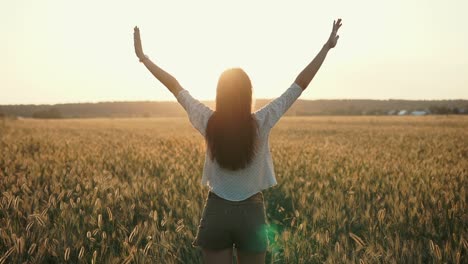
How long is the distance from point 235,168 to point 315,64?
0.97 m

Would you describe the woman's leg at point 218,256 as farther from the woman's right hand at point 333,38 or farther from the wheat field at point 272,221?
the woman's right hand at point 333,38

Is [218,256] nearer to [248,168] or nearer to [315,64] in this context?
[248,168]

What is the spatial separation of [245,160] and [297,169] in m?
5.93

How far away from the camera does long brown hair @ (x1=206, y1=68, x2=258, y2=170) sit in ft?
9.81

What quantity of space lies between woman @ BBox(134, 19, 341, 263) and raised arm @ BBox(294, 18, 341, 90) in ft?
0.72

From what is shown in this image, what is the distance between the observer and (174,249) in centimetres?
462

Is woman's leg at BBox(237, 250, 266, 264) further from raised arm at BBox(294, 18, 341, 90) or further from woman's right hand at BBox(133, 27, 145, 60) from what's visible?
woman's right hand at BBox(133, 27, 145, 60)

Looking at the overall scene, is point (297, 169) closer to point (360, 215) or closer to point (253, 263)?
point (360, 215)

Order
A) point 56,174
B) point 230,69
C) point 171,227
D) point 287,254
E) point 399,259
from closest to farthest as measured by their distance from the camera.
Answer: point 230,69 → point 399,259 → point 287,254 → point 171,227 → point 56,174

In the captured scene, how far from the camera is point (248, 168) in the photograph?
10.4 ft

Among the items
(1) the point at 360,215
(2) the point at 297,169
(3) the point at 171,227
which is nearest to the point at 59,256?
(3) the point at 171,227

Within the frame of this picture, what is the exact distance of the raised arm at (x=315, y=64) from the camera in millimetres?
3406

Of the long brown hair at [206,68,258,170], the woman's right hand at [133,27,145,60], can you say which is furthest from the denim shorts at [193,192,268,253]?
the woman's right hand at [133,27,145,60]

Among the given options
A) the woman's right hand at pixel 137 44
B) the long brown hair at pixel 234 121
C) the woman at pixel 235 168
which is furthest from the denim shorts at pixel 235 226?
the woman's right hand at pixel 137 44
